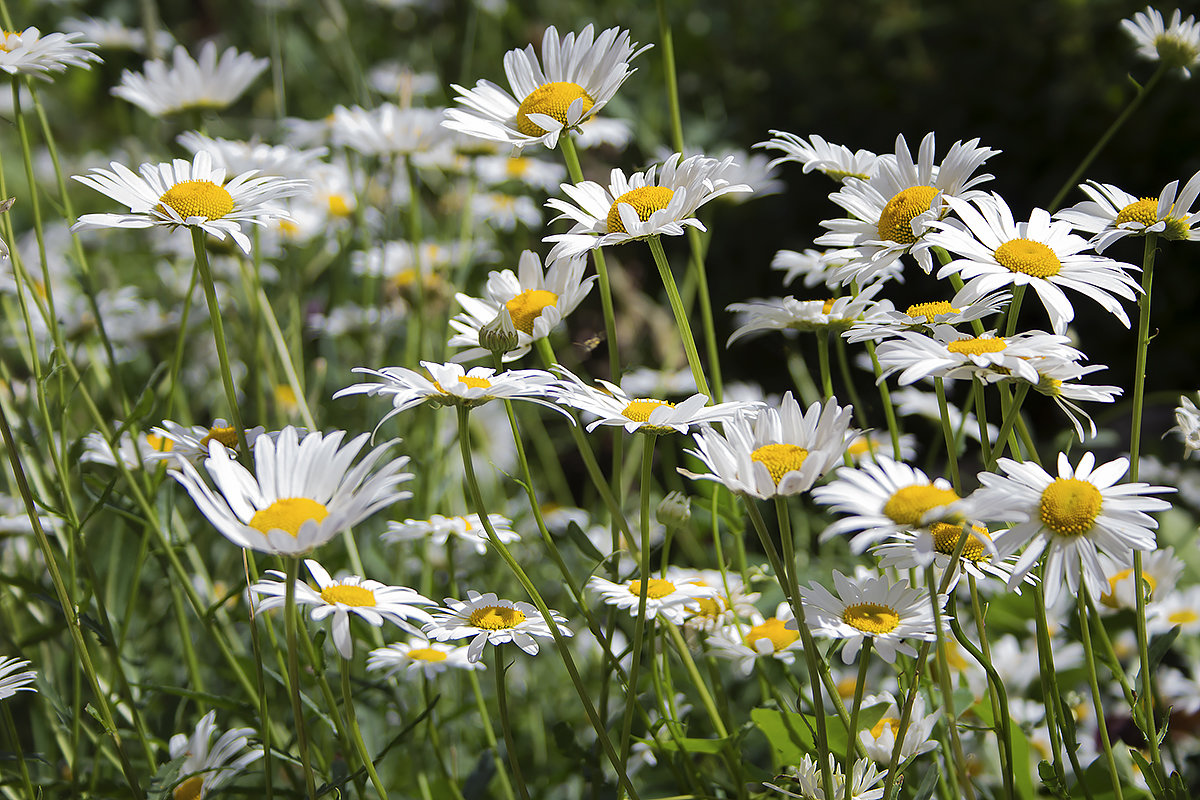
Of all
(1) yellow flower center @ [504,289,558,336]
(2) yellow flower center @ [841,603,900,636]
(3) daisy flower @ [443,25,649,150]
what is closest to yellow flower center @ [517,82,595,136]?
(3) daisy flower @ [443,25,649,150]

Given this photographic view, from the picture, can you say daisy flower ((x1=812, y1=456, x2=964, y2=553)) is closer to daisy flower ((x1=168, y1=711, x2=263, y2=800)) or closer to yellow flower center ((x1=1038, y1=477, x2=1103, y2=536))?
yellow flower center ((x1=1038, y1=477, x2=1103, y2=536))

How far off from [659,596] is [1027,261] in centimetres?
29

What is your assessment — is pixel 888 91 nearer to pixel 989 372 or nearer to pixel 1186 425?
pixel 1186 425

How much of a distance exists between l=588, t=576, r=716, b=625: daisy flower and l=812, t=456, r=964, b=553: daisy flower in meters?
0.17

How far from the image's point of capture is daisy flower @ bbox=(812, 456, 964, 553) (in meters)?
0.40

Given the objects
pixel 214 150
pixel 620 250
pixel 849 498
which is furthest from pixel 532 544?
pixel 620 250

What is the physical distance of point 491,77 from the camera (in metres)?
2.02

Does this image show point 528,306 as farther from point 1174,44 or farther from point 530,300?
point 1174,44

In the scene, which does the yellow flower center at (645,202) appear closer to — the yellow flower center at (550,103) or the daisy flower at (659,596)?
the yellow flower center at (550,103)

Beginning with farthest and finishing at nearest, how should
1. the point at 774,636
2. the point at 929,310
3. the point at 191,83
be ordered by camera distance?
the point at 191,83
the point at 774,636
the point at 929,310

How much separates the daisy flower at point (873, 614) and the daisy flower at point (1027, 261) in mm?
159

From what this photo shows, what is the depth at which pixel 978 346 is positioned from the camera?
0.45m

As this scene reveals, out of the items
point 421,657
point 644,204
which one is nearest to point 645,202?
point 644,204

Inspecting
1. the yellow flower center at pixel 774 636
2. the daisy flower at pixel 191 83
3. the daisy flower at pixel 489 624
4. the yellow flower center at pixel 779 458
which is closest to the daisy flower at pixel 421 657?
the daisy flower at pixel 489 624
